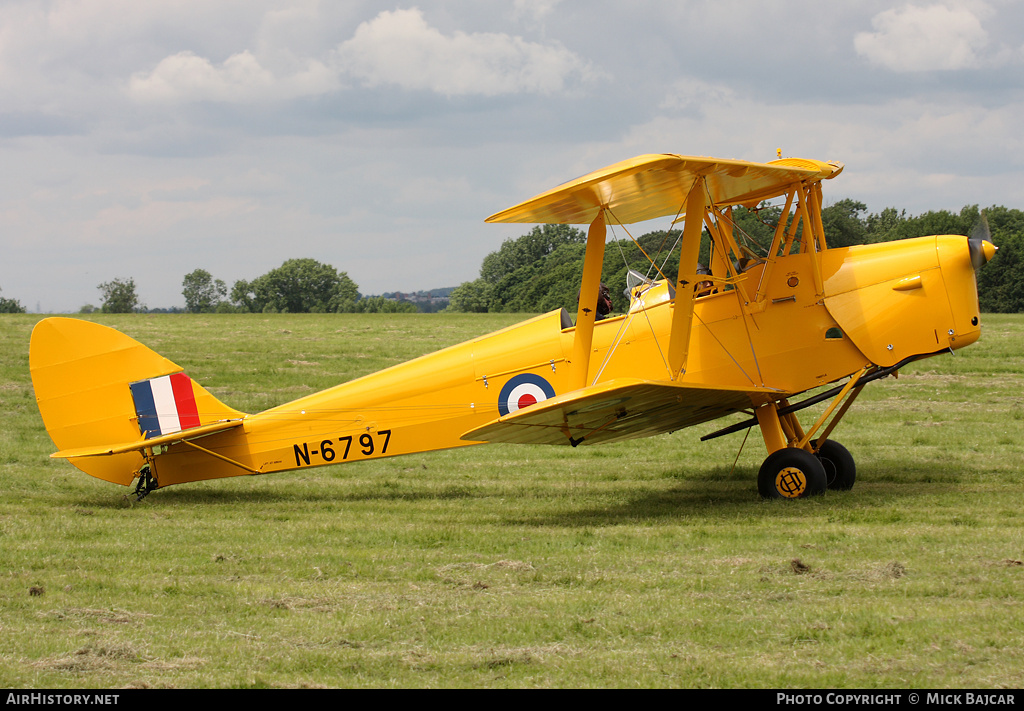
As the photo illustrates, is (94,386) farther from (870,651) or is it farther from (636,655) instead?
(870,651)

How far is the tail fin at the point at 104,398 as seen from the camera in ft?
30.4

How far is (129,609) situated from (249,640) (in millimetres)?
1165

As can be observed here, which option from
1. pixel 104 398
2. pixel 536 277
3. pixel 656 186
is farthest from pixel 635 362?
pixel 536 277

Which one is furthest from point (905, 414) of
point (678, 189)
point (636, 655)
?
point (636, 655)

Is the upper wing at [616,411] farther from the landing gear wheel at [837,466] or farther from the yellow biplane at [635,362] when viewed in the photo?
the landing gear wheel at [837,466]

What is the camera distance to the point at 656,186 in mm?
8367

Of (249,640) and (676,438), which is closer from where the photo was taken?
(249,640)

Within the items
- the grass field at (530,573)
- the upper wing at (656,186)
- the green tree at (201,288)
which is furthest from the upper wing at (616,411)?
the green tree at (201,288)

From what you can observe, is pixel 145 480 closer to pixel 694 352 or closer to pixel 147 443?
pixel 147 443

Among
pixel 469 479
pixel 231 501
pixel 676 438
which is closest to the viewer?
pixel 231 501

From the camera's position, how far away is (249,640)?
4.91 meters

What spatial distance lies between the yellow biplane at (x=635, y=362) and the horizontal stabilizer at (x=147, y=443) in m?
0.02

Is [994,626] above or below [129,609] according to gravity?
below

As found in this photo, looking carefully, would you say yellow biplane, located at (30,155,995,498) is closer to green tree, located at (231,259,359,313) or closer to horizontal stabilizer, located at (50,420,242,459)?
horizontal stabilizer, located at (50,420,242,459)
